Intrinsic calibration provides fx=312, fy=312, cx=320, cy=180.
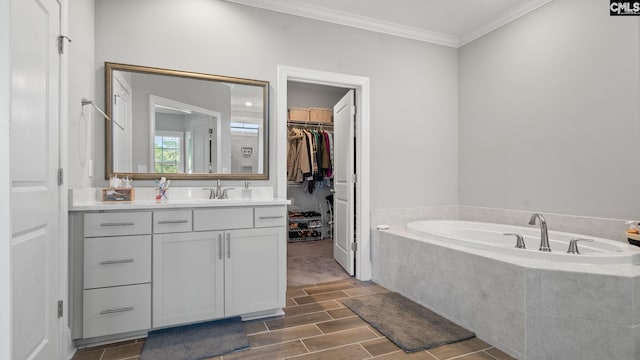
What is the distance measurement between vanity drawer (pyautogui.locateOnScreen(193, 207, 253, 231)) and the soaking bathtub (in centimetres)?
152

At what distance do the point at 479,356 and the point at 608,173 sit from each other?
1753 millimetres

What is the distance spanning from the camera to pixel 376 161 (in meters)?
3.31

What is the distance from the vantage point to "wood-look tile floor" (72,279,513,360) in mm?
1849

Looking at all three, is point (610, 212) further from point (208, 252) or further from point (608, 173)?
point (208, 252)

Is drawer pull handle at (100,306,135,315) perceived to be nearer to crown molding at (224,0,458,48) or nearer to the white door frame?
the white door frame

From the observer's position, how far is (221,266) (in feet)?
7.14

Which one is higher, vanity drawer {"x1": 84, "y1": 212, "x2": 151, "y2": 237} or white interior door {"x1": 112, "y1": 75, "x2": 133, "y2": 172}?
white interior door {"x1": 112, "y1": 75, "x2": 133, "y2": 172}

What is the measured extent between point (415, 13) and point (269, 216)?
2466mm

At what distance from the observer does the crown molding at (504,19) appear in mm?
2883

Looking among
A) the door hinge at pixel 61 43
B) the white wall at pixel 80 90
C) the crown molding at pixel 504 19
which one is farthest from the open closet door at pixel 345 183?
the door hinge at pixel 61 43

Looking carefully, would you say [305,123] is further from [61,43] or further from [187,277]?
[61,43]

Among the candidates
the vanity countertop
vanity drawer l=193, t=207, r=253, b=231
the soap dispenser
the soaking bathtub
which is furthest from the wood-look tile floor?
the soap dispenser

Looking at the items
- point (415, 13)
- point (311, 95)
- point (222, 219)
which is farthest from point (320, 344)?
point (311, 95)

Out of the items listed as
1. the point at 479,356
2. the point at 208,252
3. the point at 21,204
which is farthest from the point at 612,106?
the point at 21,204
